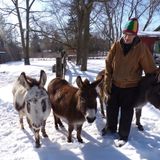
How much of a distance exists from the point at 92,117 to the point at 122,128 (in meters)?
1.04

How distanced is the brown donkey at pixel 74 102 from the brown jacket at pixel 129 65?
464 millimetres

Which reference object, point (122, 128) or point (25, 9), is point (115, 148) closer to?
point (122, 128)

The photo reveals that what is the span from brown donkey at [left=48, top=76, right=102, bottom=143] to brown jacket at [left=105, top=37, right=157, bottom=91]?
46cm

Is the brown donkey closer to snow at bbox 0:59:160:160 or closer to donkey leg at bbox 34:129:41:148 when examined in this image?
snow at bbox 0:59:160:160

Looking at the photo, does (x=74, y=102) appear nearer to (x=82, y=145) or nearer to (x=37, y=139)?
(x=82, y=145)

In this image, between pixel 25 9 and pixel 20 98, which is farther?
pixel 25 9

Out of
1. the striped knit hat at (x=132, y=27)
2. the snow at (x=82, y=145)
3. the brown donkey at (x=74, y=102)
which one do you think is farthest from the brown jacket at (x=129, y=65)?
the snow at (x=82, y=145)

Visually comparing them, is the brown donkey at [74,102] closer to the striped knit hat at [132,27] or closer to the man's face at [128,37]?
the man's face at [128,37]

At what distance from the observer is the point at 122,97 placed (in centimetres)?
546

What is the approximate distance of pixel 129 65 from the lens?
5215 mm

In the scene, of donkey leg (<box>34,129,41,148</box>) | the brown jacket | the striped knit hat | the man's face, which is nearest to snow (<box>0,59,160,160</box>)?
donkey leg (<box>34,129,41,148</box>)

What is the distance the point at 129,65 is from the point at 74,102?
1.18m

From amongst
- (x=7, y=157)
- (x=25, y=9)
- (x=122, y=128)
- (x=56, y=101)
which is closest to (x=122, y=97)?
(x=122, y=128)

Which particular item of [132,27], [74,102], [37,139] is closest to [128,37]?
[132,27]
